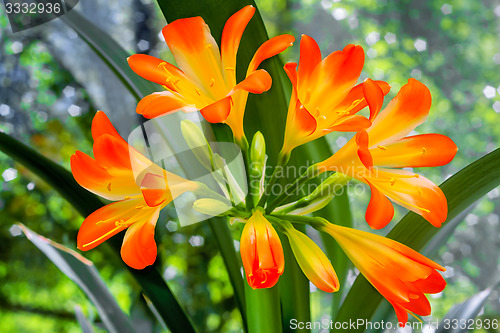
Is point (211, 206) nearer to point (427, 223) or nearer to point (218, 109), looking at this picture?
point (218, 109)

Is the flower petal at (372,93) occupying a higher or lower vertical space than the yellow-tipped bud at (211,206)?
higher

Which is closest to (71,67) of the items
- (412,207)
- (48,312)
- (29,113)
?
(29,113)

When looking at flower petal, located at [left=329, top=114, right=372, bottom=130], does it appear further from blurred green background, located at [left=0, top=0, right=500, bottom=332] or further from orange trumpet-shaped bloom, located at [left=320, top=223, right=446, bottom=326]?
blurred green background, located at [left=0, top=0, right=500, bottom=332]

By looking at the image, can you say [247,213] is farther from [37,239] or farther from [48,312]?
[48,312]

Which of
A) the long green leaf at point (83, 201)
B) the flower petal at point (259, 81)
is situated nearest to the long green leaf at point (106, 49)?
the long green leaf at point (83, 201)

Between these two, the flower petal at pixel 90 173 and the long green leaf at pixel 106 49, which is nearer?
the flower petal at pixel 90 173

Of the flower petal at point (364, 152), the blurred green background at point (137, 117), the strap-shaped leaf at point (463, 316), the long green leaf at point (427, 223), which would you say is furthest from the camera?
the blurred green background at point (137, 117)

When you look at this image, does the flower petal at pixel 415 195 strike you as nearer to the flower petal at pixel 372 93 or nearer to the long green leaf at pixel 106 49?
the flower petal at pixel 372 93

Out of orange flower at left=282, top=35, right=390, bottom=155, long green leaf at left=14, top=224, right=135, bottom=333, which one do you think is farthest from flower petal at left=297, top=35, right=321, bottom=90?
long green leaf at left=14, top=224, right=135, bottom=333
